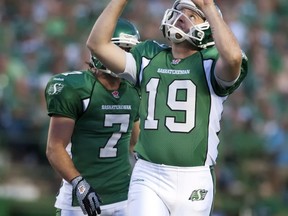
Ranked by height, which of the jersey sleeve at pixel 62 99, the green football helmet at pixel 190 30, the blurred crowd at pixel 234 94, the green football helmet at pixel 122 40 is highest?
the green football helmet at pixel 190 30

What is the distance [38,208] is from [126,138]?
11.7ft

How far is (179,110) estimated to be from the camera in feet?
19.5

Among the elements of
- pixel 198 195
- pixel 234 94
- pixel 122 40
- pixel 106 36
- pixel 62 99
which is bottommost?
pixel 234 94

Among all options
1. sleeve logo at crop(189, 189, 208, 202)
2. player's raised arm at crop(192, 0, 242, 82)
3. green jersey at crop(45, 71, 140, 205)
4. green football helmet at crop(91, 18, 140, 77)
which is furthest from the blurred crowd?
player's raised arm at crop(192, 0, 242, 82)

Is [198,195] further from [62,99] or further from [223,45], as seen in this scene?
[62,99]

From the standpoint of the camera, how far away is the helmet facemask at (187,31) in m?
6.00

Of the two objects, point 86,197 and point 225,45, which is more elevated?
point 225,45

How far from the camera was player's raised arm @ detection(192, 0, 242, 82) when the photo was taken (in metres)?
5.67

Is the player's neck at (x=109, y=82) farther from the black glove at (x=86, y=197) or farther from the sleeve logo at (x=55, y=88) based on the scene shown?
the black glove at (x=86, y=197)

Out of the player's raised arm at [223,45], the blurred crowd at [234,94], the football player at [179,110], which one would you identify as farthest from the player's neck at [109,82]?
the blurred crowd at [234,94]

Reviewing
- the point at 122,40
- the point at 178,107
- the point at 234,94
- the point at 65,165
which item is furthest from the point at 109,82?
the point at 234,94

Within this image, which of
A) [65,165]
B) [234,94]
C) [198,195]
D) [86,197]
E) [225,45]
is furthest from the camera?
[234,94]

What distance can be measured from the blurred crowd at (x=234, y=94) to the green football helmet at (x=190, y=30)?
4.55m

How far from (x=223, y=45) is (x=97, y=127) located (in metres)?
1.41
